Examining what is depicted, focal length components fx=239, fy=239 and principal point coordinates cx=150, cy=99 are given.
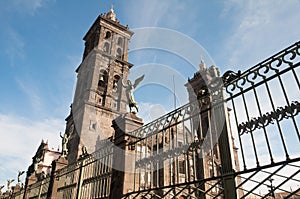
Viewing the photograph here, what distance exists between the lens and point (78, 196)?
6.76m

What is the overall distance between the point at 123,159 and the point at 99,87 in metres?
26.2

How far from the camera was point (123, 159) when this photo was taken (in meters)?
5.48

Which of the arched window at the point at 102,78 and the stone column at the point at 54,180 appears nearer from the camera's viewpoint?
the stone column at the point at 54,180

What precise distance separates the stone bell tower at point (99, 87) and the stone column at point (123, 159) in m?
17.6

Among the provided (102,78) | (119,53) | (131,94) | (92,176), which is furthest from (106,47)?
(92,176)

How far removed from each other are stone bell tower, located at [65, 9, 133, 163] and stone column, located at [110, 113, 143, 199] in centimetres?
1760

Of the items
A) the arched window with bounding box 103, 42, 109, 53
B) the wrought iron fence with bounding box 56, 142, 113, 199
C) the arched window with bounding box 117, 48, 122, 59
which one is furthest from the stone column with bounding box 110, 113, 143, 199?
the arched window with bounding box 117, 48, 122, 59

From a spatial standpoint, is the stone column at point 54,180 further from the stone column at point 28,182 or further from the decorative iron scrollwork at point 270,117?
the decorative iron scrollwork at point 270,117

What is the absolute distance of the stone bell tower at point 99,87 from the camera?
27.0 meters

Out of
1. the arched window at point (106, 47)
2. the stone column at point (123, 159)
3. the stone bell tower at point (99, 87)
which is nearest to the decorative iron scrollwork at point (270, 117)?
the stone column at point (123, 159)

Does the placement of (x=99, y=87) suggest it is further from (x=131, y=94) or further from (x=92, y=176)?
(x=131, y=94)

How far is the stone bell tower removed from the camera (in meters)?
27.0

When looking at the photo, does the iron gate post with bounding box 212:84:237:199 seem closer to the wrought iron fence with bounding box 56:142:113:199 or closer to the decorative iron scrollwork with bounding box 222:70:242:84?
the decorative iron scrollwork with bounding box 222:70:242:84

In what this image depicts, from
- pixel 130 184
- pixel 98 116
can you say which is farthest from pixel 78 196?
pixel 98 116
